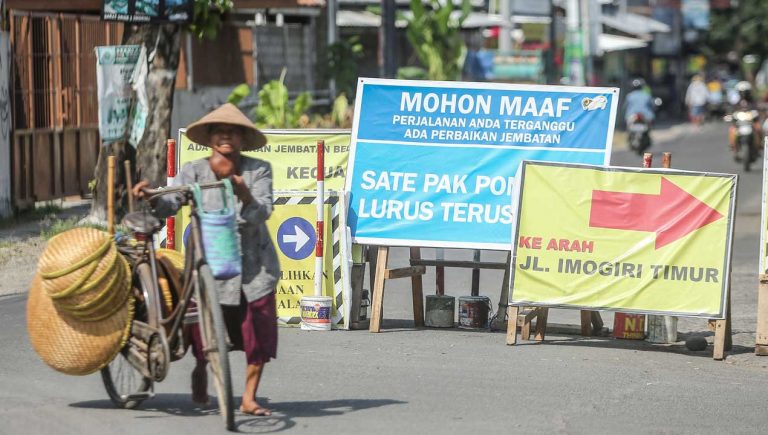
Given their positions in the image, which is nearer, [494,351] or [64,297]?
[64,297]

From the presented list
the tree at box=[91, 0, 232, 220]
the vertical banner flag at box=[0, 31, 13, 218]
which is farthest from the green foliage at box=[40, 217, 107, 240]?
the vertical banner flag at box=[0, 31, 13, 218]

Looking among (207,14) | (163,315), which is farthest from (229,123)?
(207,14)

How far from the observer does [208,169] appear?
7.59m

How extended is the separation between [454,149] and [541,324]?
5.08 feet

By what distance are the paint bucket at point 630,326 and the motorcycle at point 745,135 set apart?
1958 cm

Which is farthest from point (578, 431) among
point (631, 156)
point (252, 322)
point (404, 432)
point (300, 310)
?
point (631, 156)

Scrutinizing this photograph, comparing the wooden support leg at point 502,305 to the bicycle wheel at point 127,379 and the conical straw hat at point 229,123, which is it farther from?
the bicycle wheel at point 127,379

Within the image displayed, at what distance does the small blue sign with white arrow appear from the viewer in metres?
11.2

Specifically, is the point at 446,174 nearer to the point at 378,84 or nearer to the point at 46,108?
the point at 378,84

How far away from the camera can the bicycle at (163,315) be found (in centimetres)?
698

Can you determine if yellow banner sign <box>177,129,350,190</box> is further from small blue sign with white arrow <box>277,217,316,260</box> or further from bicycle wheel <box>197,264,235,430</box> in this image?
bicycle wheel <box>197,264,235,430</box>

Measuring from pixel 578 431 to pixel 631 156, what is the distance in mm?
27250

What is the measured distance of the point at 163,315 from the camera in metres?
7.47

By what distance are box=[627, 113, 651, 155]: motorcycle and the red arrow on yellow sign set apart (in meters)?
23.8
